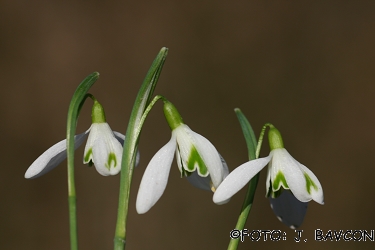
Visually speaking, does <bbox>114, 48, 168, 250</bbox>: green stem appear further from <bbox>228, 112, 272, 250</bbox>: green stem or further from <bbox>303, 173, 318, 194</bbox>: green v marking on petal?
<bbox>303, 173, 318, 194</bbox>: green v marking on petal

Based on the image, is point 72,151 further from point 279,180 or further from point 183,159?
point 279,180

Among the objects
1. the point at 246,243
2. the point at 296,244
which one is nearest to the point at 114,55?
the point at 246,243

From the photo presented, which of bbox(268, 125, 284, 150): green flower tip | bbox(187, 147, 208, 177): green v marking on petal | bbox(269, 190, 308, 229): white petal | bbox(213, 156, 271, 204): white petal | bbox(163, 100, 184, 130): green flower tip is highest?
bbox(163, 100, 184, 130): green flower tip

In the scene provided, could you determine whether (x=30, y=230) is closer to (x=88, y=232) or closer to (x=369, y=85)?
(x=88, y=232)

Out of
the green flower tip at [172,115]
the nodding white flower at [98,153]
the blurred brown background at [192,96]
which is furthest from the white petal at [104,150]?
the blurred brown background at [192,96]

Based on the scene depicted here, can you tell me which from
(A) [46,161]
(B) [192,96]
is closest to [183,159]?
(A) [46,161]

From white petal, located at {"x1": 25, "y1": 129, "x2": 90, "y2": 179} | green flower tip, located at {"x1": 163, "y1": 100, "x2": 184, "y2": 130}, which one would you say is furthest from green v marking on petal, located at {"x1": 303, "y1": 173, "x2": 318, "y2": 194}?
white petal, located at {"x1": 25, "y1": 129, "x2": 90, "y2": 179}

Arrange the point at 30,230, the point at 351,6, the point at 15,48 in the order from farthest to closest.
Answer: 1. the point at 351,6
2. the point at 15,48
3. the point at 30,230
